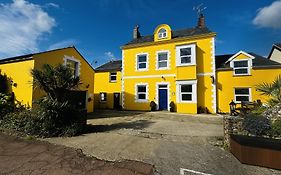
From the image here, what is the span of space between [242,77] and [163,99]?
24.5 feet

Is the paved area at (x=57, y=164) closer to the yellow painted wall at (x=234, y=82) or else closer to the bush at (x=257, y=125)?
the bush at (x=257, y=125)

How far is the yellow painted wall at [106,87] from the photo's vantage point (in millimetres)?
19380

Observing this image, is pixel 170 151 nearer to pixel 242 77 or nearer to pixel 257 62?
pixel 242 77

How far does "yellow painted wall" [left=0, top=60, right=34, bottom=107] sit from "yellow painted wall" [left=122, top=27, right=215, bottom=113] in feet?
30.7

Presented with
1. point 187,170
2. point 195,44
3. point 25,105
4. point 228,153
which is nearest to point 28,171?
point 187,170

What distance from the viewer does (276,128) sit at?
16.9ft

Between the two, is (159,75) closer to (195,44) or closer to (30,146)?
(195,44)

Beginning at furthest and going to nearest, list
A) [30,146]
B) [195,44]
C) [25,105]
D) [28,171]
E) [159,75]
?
[159,75] → [195,44] → [25,105] → [30,146] → [28,171]

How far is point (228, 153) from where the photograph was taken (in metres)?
5.30

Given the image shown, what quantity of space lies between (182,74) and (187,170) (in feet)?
38.8

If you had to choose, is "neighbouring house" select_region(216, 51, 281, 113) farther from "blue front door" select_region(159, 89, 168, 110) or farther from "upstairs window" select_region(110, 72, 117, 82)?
"upstairs window" select_region(110, 72, 117, 82)

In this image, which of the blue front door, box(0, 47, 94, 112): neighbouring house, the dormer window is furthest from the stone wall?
the dormer window

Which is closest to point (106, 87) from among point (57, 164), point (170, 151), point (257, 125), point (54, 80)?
point (54, 80)

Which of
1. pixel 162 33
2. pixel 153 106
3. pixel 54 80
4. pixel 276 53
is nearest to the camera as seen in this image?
pixel 54 80
